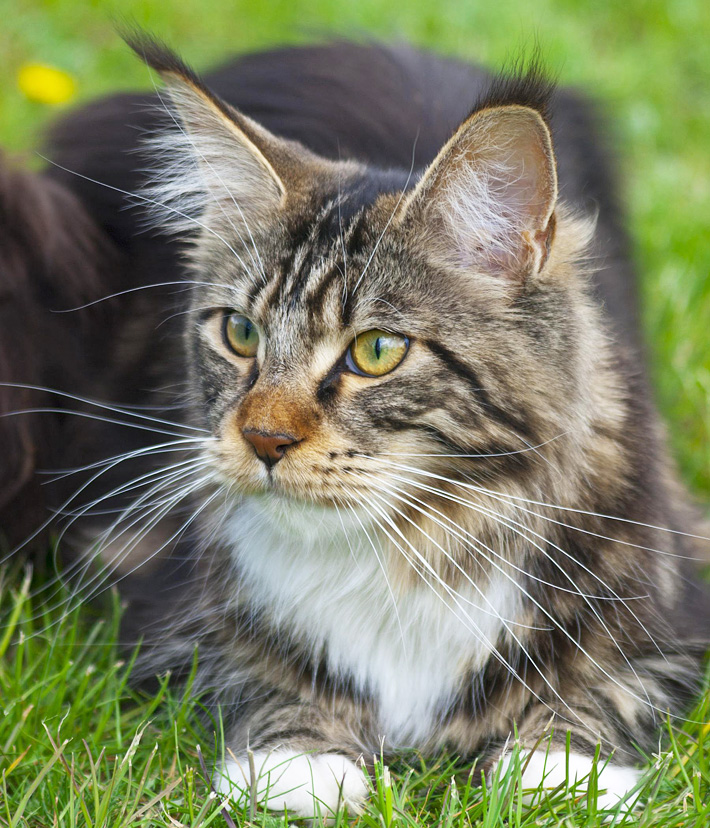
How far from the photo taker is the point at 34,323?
2.59 metres

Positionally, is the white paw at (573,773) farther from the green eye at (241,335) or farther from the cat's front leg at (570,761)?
the green eye at (241,335)

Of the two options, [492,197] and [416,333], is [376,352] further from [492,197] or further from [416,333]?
[492,197]

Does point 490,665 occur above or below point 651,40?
below

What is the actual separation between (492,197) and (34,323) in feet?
4.42

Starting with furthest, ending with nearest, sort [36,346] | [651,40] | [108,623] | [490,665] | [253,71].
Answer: [651,40], [253,71], [36,346], [108,623], [490,665]

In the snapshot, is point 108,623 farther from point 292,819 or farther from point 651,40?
point 651,40

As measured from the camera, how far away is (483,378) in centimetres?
179

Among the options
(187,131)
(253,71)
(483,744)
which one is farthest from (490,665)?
(253,71)

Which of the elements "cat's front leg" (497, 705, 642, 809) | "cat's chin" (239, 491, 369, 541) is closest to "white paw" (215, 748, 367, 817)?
"cat's front leg" (497, 705, 642, 809)

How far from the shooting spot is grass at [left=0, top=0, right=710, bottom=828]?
1728 mm

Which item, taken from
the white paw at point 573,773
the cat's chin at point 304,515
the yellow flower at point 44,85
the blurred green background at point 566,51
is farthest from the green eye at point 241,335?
the yellow flower at point 44,85

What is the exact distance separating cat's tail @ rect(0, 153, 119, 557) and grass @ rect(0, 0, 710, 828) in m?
0.27

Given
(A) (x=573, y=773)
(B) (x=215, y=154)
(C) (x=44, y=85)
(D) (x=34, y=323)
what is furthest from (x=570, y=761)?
(C) (x=44, y=85)

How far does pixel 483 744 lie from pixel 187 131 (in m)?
1.39
